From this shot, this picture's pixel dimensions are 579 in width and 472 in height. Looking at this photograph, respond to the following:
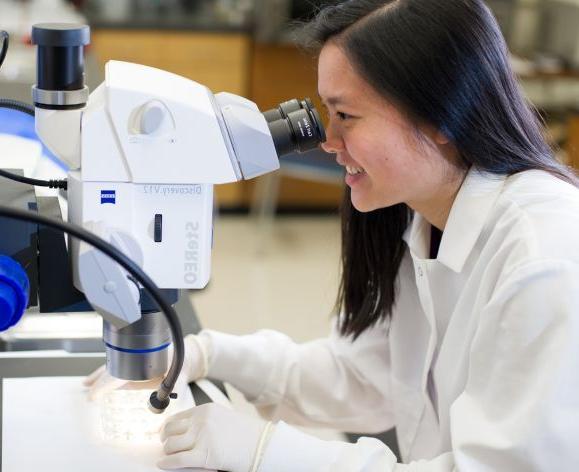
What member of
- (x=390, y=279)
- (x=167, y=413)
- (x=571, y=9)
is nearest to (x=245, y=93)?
(x=571, y=9)

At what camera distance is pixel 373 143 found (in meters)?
1.20

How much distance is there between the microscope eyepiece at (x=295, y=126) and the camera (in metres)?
1.03

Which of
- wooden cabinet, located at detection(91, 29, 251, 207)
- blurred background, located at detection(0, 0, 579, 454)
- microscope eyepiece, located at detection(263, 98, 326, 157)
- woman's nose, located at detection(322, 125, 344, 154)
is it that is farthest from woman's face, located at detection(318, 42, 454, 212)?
wooden cabinet, located at detection(91, 29, 251, 207)

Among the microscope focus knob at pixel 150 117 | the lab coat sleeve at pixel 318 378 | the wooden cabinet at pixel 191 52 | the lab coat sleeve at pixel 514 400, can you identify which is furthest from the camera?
the wooden cabinet at pixel 191 52

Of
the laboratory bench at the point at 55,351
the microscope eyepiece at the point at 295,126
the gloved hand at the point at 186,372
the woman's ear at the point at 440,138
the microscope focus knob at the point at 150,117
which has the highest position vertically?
the microscope focus knob at the point at 150,117

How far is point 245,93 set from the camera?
4188 millimetres

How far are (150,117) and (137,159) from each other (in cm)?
5

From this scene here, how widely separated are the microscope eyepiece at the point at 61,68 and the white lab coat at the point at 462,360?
484 millimetres

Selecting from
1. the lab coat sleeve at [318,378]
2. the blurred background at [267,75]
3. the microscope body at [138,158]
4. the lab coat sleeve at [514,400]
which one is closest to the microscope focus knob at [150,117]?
the microscope body at [138,158]

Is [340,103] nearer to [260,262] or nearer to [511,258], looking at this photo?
[511,258]

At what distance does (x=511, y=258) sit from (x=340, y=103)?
1.02ft

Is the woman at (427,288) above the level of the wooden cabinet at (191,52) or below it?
above

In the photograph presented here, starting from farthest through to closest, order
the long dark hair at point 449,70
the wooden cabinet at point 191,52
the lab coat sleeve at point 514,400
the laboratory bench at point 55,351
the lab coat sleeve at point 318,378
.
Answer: the wooden cabinet at point 191,52, the lab coat sleeve at point 318,378, the laboratory bench at point 55,351, the long dark hair at point 449,70, the lab coat sleeve at point 514,400

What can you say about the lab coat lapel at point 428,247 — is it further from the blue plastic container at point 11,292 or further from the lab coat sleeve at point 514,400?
the blue plastic container at point 11,292
